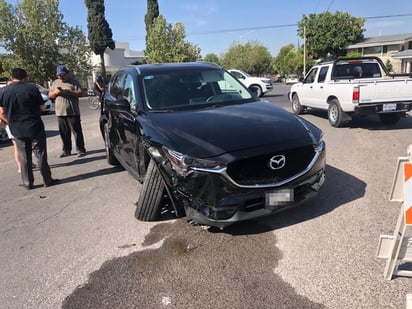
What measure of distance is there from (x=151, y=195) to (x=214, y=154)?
3.39 ft

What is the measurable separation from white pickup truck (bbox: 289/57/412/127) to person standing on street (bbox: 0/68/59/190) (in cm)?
687

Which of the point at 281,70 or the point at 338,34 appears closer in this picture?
the point at 338,34

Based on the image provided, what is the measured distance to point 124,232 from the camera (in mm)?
3941

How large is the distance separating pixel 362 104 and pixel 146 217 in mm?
6453

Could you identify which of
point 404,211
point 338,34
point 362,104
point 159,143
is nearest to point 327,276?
point 404,211

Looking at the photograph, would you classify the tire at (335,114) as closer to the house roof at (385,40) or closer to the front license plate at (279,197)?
the front license plate at (279,197)

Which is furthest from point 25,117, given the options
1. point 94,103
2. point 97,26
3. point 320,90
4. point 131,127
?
point 97,26

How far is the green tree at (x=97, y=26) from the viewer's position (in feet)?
147

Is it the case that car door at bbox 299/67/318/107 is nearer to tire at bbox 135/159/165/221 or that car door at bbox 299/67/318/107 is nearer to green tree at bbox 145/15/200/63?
tire at bbox 135/159/165/221

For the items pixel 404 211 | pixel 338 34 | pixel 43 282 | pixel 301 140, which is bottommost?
pixel 43 282

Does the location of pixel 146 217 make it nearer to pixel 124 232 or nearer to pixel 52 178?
pixel 124 232

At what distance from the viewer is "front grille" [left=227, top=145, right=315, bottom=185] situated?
10.5ft

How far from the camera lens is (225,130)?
3580mm

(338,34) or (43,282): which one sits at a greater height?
(338,34)
